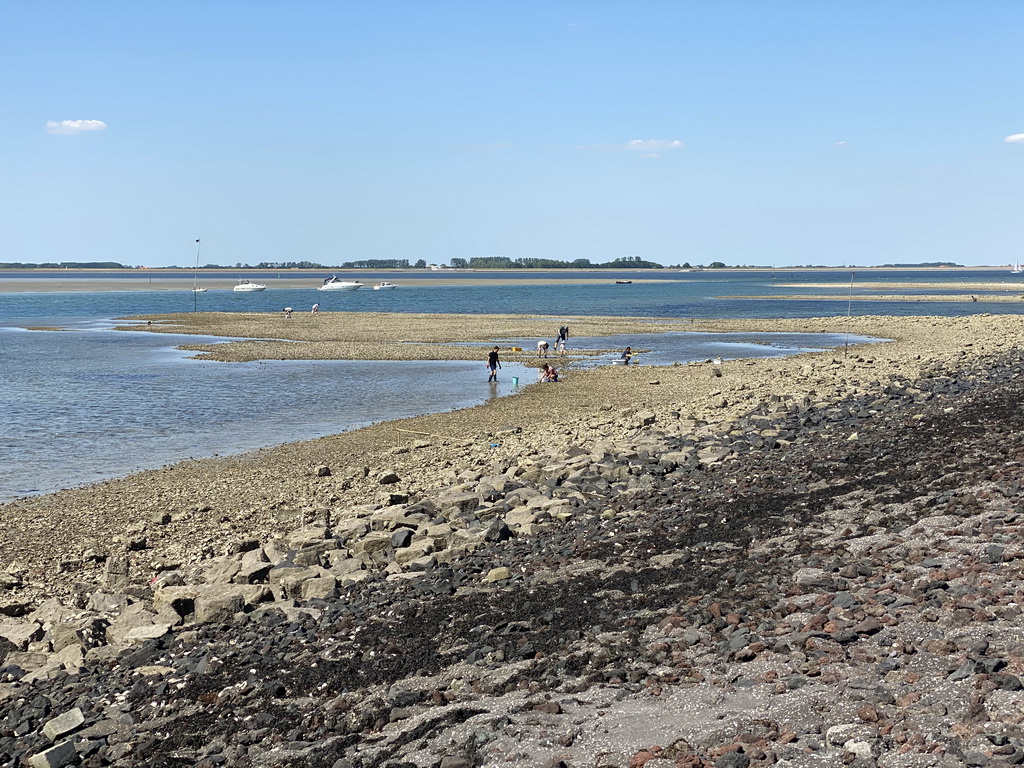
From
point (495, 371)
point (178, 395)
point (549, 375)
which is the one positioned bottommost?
point (178, 395)

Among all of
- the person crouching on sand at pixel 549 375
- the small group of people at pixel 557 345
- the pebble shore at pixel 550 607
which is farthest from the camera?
the small group of people at pixel 557 345

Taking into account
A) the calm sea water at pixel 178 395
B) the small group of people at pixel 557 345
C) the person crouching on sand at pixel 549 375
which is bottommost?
the calm sea water at pixel 178 395

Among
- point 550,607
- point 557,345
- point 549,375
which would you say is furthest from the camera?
point 557,345

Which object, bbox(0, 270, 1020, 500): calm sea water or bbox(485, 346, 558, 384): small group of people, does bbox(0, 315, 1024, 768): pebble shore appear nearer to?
bbox(0, 270, 1020, 500): calm sea water

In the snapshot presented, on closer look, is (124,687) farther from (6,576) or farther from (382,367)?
(382,367)

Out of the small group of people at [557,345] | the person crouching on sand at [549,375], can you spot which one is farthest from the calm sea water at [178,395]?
the small group of people at [557,345]

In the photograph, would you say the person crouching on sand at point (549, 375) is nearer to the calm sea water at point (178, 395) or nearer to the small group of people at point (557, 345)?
the calm sea water at point (178, 395)

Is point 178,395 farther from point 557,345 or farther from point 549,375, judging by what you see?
point 557,345

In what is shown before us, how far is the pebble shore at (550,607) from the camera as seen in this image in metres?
8.06

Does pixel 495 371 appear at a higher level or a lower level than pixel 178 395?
higher

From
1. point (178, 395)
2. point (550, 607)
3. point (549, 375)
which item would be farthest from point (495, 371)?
point (550, 607)

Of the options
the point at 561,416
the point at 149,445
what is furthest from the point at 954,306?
the point at 149,445

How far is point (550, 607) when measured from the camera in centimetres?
1122

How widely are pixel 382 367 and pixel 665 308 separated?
58981 millimetres
